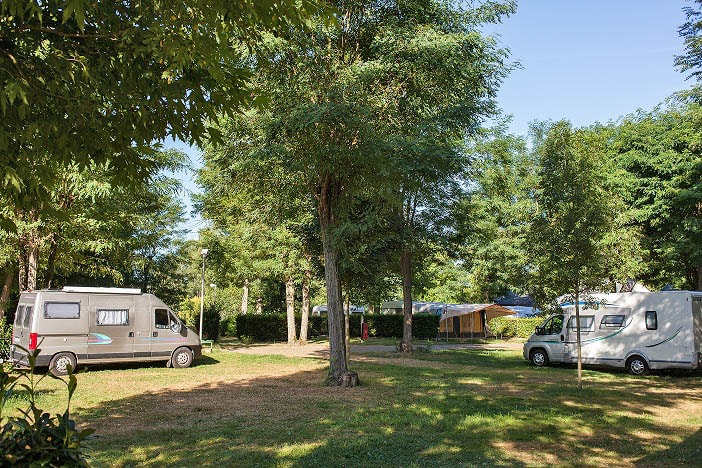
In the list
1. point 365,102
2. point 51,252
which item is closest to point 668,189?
point 365,102

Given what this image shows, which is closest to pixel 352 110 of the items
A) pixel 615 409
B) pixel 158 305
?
pixel 615 409

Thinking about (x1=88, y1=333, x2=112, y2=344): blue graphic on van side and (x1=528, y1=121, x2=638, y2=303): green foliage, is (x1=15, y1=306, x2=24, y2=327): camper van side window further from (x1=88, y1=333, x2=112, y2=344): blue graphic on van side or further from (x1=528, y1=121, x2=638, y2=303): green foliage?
(x1=528, y1=121, x2=638, y2=303): green foliage

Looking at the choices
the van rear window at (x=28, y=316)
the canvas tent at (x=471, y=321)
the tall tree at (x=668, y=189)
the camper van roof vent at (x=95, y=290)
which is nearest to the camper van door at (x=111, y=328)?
the camper van roof vent at (x=95, y=290)

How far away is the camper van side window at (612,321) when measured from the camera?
17.3 metres

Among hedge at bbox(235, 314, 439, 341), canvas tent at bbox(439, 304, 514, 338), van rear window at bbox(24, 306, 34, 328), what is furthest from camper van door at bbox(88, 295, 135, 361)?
canvas tent at bbox(439, 304, 514, 338)

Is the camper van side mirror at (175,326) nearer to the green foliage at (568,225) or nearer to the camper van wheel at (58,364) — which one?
the camper van wheel at (58,364)

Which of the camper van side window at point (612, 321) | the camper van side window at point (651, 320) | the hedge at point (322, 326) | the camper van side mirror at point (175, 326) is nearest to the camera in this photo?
the camper van side window at point (651, 320)

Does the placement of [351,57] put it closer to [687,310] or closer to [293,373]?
[293,373]

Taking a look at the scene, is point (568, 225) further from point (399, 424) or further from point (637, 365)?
point (399, 424)

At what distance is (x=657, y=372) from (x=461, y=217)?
9.15 m

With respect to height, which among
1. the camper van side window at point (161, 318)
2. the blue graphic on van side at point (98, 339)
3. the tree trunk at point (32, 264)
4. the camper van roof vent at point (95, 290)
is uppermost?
the tree trunk at point (32, 264)

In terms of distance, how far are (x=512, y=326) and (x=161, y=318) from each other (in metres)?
26.2

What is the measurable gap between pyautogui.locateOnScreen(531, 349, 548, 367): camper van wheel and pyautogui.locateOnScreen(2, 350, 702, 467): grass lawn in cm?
362

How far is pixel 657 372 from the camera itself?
1716 centimetres
